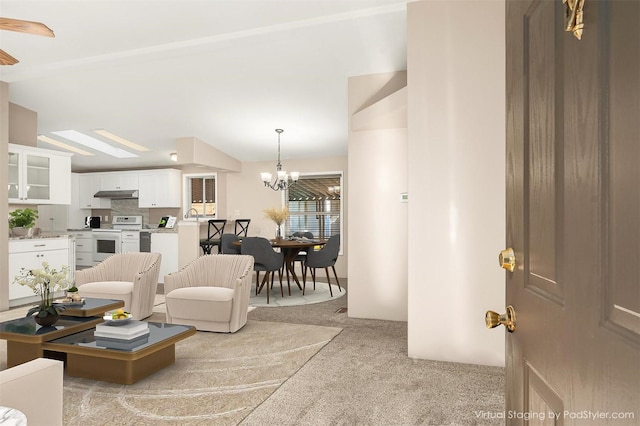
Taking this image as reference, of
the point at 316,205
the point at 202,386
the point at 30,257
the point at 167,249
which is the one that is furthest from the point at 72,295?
the point at 316,205

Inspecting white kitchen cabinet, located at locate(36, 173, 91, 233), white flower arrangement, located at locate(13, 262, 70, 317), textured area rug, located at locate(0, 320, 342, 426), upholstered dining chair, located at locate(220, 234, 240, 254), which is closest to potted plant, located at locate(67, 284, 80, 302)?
white flower arrangement, located at locate(13, 262, 70, 317)

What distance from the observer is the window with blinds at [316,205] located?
26.8ft

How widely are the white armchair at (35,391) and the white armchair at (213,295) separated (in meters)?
2.43

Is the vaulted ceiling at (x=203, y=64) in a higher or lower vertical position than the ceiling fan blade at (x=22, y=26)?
higher

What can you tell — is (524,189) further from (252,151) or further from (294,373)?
(252,151)

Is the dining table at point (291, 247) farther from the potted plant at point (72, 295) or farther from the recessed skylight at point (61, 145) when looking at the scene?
the recessed skylight at point (61, 145)

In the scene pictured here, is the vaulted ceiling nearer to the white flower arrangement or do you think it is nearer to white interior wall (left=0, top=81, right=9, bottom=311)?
white interior wall (left=0, top=81, right=9, bottom=311)

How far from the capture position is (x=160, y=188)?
8758mm

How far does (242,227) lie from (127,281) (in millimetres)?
3531

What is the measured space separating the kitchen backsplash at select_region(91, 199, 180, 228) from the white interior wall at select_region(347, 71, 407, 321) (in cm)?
546

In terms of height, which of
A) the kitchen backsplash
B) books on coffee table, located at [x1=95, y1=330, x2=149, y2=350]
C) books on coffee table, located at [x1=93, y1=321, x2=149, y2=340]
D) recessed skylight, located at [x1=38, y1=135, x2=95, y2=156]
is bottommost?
books on coffee table, located at [x1=95, y1=330, x2=149, y2=350]

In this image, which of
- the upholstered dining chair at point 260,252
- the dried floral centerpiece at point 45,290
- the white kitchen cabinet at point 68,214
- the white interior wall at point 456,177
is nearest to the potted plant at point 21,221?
the upholstered dining chair at point 260,252

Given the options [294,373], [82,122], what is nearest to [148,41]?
[82,122]

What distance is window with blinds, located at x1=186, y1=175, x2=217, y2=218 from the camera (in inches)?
345
